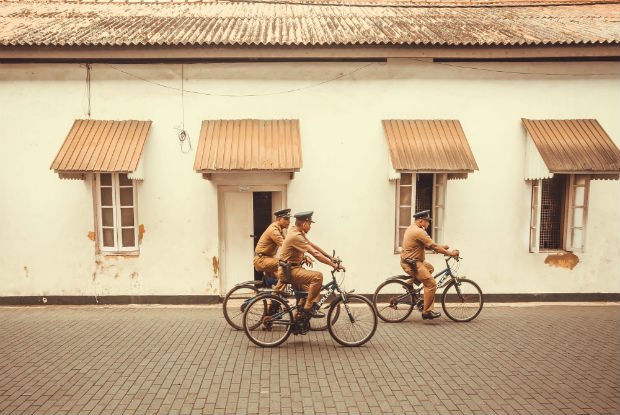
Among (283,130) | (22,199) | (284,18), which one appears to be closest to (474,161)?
(283,130)

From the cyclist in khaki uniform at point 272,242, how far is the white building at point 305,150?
1.93 meters

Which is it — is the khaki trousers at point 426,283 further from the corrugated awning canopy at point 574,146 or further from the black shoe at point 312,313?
the corrugated awning canopy at point 574,146

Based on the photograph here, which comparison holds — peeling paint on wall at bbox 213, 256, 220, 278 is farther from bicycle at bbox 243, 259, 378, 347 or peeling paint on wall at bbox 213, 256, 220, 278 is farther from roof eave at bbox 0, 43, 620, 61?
roof eave at bbox 0, 43, 620, 61

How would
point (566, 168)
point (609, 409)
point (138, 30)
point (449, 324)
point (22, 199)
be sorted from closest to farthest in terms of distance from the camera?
point (609, 409) < point (449, 324) < point (566, 168) < point (22, 199) < point (138, 30)

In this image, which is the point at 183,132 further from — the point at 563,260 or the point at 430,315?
the point at 563,260

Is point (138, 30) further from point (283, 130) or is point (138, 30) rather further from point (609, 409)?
point (609, 409)

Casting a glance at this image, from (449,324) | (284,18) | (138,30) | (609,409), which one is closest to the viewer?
(609,409)

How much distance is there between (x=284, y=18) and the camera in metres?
10.5

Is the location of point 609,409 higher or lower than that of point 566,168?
lower

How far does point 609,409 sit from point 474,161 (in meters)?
4.62

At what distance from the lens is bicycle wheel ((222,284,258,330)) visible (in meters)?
6.80

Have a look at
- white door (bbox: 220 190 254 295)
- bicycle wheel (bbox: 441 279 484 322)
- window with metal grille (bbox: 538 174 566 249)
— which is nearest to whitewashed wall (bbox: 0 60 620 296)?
white door (bbox: 220 190 254 295)

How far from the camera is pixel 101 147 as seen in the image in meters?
7.88

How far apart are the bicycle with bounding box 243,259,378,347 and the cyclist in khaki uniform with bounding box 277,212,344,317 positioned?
0.12 meters
